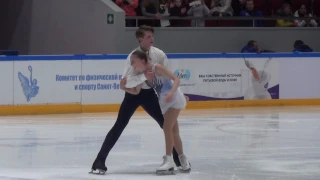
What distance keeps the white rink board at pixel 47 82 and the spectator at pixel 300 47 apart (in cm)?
684

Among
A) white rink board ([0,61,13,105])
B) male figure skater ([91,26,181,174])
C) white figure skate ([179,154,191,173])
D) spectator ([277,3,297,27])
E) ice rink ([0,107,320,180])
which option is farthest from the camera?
spectator ([277,3,297,27])

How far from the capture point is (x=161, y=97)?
29.0ft

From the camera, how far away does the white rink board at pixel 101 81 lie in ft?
56.7

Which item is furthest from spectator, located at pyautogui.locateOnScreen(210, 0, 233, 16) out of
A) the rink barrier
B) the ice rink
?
the ice rink

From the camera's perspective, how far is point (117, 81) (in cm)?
1764

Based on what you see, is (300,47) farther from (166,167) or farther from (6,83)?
(166,167)

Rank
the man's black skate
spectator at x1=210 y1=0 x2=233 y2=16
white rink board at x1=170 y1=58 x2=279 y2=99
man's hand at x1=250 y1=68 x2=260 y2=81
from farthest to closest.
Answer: spectator at x1=210 y1=0 x2=233 y2=16, man's hand at x1=250 y1=68 x2=260 y2=81, white rink board at x1=170 y1=58 x2=279 y2=99, the man's black skate

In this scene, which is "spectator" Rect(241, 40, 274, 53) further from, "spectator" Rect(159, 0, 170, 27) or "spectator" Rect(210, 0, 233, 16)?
"spectator" Rect(159, 0, 170, 27)

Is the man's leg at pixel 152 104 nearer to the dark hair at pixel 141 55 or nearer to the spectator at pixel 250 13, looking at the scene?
the dark hair at pixel 141 55

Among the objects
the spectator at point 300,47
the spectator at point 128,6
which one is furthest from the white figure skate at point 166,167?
the spectator at point 128,6

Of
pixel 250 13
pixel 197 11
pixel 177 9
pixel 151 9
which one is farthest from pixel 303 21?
pixel 151 9

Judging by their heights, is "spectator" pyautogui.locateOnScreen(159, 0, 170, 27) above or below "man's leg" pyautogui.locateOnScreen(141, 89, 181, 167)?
above

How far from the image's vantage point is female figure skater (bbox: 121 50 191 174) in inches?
342

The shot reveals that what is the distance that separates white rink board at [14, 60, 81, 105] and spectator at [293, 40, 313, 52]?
22.4 feet
